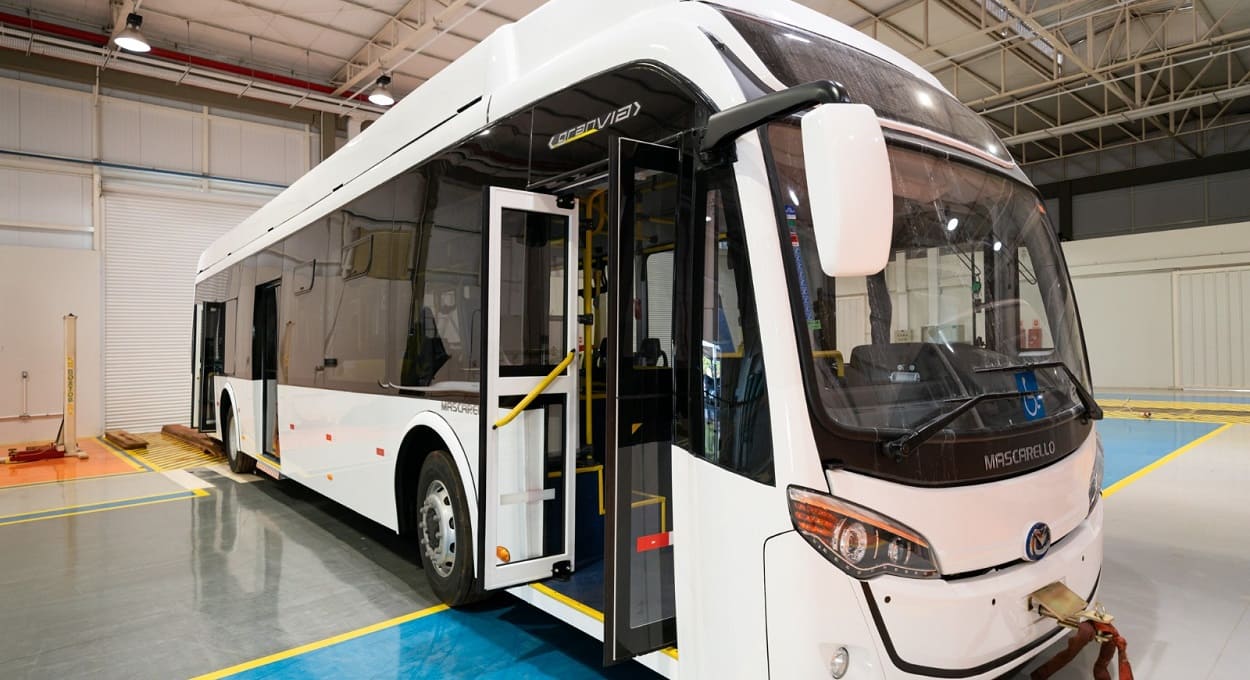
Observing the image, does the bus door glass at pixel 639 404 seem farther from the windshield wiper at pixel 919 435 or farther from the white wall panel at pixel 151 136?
the white wall panel at pixel 151 136

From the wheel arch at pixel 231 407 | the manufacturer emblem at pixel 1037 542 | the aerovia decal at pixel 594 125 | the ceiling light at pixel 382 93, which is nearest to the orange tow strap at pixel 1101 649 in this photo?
the manufacturer emblem at pixel 1037 542

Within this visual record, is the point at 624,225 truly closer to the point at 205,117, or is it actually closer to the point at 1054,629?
the point at 1054,629

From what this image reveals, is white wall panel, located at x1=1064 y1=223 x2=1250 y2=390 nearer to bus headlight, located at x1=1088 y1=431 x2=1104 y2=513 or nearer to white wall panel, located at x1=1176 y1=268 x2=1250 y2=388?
white wall panel, located at x1=1176 y1=268 x2=1250 y2=388

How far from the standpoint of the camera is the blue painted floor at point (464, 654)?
129 inches

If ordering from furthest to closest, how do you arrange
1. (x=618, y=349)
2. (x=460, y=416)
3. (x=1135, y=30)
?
(x=1135, y=30) → (x=460, y=416) → (x=618, y=349)

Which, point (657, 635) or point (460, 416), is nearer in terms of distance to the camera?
point (657, 635)

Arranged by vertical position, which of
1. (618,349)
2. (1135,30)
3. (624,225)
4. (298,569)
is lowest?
(298,569)

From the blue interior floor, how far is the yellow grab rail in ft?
21.3

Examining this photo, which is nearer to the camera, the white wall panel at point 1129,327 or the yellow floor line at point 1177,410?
the yellow floor line at point 1177,410

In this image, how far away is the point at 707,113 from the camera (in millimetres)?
2414

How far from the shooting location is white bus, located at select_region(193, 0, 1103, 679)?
2088 millimetres

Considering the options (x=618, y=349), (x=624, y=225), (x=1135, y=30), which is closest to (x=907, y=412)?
(x=618, y=349)

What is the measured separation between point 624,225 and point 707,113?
47cm

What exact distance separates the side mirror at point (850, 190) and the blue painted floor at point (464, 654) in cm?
223
